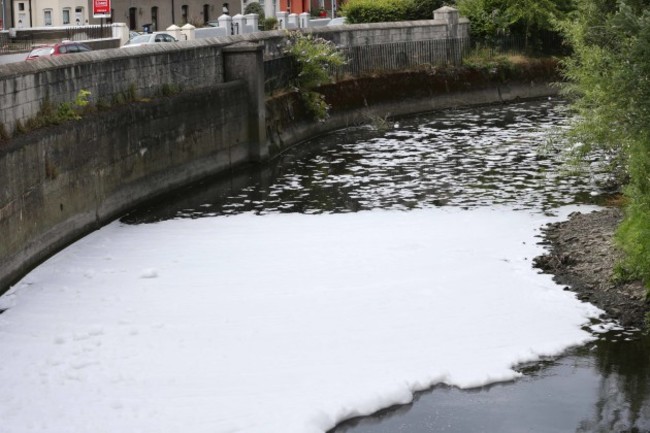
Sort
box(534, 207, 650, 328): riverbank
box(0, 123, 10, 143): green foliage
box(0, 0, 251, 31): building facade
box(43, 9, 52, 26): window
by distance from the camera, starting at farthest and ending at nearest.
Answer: box(43, 9, 52, 26): window, box(0, 0, 251, 31): building facade, box(0, 123, 10, 143): green foliage, box(534, 207, 650, 328): riverbank

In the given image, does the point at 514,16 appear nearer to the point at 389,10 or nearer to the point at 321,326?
the point at 389,10

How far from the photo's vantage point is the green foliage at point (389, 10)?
137ft

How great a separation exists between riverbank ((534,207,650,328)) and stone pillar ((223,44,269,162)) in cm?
907

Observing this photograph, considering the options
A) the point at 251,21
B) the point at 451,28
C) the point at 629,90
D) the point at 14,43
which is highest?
the point at 251,21

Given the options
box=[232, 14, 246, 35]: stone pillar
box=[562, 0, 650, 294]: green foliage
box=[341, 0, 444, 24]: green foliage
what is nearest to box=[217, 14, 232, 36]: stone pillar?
box=[232, 14, 246, 35]: stone pillar

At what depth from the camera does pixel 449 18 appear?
3903 cm

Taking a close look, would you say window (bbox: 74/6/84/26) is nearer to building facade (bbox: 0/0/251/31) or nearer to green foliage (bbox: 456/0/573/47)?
building facade (bbox: 0/0/251/31)

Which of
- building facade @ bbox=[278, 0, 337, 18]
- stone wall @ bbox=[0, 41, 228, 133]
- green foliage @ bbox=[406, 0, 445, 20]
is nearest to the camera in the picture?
stone wall @ bbox=[0, 41, 228, 133]

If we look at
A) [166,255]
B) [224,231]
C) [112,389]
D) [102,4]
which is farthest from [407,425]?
[102,4]

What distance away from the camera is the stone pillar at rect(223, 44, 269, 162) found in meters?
26.2

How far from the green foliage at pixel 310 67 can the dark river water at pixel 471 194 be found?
0.90m

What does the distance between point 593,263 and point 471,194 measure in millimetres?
6068

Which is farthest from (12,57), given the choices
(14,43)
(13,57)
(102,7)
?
(102,7)

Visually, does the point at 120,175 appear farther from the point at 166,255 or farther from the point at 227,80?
the point at 227,80
